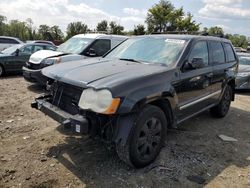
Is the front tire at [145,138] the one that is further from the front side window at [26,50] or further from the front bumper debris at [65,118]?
the front side window at [26,50]

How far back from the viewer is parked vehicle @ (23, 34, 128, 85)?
27.4ft

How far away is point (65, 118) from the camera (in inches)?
141

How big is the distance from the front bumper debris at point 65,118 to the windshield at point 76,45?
498 centimetres

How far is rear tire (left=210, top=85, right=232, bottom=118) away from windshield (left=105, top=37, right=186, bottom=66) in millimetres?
2265

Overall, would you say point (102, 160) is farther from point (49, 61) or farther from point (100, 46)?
point (100, 46)

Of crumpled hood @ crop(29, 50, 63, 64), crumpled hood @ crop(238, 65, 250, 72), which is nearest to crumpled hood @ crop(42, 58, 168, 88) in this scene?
crumpled hood @ crop(29, 50, 63, 64)

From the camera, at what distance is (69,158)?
13.3 ft

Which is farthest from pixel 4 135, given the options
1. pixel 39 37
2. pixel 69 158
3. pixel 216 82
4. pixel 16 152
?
pixel 39 37

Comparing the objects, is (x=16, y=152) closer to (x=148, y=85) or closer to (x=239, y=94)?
(x=148, y=85)

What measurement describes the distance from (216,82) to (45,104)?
11.1 feet

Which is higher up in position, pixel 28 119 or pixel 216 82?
pixel 216 82

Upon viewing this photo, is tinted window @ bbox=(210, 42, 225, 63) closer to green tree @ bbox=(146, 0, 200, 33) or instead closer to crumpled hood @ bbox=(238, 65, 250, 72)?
crumpled hood @ bbox=(238, 65, 250, 72)

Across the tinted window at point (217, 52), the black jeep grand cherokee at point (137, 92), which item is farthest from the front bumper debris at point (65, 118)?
the tinted window at point (217, 52)

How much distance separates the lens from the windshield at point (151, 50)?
4559mm
